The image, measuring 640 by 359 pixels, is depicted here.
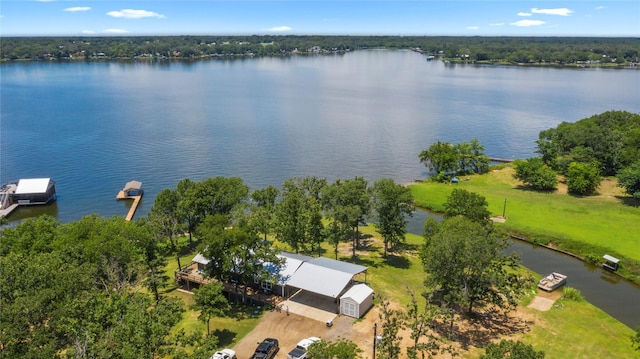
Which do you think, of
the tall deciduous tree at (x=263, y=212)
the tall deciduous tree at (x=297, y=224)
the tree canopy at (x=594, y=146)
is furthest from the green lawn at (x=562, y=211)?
the tall deciduous tree at (x=297, y=224)

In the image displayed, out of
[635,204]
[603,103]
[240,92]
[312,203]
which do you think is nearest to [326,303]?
[312,203]

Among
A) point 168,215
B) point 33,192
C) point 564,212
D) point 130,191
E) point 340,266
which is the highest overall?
point 168,215

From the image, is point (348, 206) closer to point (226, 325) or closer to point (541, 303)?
point (226, 325)

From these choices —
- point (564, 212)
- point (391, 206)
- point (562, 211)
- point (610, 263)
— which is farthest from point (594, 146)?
point (391, 206)

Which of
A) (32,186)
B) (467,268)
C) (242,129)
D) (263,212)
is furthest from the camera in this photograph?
(242,129)

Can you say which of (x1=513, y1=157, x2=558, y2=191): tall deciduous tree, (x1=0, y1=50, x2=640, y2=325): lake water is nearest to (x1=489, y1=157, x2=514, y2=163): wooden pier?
(x1=0, y1=50, x2=640, y2=325): lake water

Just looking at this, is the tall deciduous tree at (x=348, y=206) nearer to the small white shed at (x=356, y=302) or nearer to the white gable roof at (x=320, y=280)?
the white gable roof at (x=320, y=280)

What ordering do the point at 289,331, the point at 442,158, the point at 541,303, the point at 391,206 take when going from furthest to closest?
the point at 442,158
the point at 391,206
the point at 541,303
the point at 289,331

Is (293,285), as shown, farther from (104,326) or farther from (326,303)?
(104,326)
